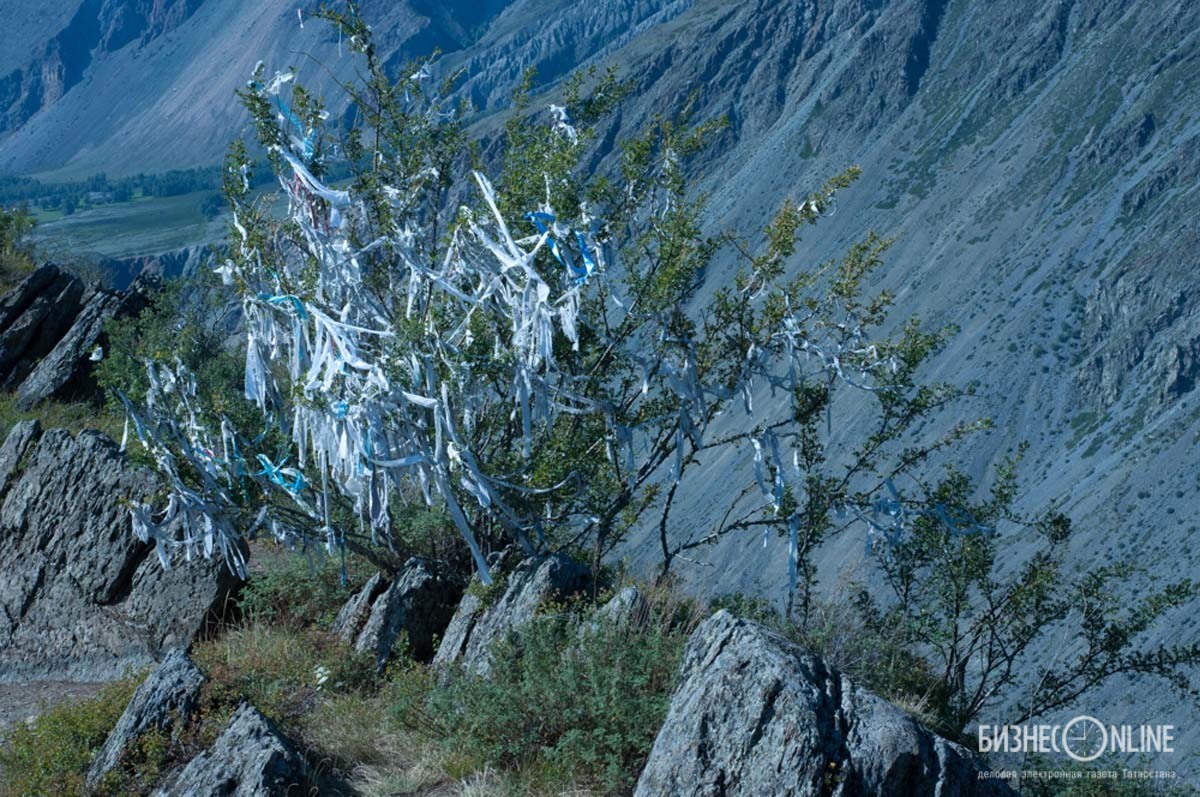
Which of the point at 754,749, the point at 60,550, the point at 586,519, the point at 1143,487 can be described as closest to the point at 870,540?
the point at 586,519

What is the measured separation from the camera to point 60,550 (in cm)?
895

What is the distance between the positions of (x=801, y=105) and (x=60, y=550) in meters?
162

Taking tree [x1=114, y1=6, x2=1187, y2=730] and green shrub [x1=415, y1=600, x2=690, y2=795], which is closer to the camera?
green shrub [x1=415, y1=600, x2=690, y2=795]

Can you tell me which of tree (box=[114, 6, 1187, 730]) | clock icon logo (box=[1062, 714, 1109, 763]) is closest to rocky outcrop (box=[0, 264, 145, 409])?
tree (box=[114, 6, 1187, 730])

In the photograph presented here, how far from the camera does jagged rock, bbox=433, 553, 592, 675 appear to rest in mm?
7184

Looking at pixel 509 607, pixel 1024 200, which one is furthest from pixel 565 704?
pixel 1024 200

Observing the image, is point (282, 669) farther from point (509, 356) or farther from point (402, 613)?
point (509, 356)

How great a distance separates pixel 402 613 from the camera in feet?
25.5

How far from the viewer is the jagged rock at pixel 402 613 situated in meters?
7.69

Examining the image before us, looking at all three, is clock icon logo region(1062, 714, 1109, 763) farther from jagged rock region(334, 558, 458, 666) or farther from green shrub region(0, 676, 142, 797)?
green shrub region(0, 676, 142, 797)

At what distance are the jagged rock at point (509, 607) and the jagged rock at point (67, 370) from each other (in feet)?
24.7

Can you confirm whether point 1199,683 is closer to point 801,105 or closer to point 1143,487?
point 1143,487

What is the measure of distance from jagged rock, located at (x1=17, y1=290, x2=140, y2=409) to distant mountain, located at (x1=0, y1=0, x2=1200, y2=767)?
40.9m

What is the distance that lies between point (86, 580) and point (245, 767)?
358 centimetres
